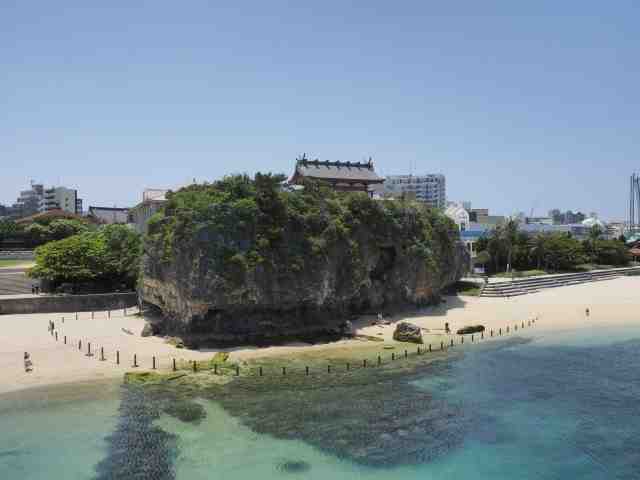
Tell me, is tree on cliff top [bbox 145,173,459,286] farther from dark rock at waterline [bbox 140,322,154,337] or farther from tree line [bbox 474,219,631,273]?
tree line [bbox 474,219,631,273]

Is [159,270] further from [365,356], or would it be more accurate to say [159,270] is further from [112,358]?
[365,356]

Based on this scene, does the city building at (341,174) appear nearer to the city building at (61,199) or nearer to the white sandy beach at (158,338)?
the white sandy beach at (158,338)

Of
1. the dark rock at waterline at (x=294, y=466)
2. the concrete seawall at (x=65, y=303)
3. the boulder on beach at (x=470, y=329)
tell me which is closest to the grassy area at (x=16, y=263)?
the concrete seawall at (x=65, y=303)

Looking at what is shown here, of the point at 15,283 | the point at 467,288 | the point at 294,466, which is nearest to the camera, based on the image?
the point at 294,466

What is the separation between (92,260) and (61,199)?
128810mm

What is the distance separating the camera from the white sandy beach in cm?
3647

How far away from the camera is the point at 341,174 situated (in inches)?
2815

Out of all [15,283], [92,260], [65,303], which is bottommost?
[65,303]

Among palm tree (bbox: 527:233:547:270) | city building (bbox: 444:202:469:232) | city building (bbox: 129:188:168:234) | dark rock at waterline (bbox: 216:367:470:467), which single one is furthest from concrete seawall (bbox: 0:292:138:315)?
city building (bbox: 444:202:469:232)

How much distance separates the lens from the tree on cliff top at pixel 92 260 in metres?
59.1

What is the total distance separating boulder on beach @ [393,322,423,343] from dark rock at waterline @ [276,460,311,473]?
77.9 feet

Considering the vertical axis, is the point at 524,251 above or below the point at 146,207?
below

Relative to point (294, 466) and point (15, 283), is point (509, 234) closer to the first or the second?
point (294, 466)

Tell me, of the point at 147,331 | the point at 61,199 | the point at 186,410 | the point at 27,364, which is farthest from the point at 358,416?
the point at 61,199
